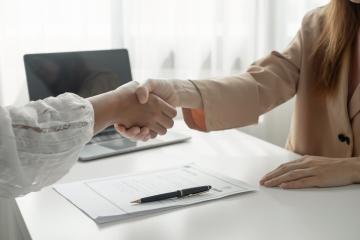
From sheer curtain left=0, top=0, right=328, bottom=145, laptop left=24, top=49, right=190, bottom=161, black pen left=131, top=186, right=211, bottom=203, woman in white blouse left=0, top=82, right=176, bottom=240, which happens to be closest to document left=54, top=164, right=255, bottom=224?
black pen left=131, top=186, right=211, bottom=203

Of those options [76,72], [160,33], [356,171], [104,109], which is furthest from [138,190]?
[160,33]

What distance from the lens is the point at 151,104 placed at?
127 centimetres

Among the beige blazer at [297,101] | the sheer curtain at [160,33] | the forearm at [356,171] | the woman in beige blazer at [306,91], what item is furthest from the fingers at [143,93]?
the sheer curtain at [160,33]

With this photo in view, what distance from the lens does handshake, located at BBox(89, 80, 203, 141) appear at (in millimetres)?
1222

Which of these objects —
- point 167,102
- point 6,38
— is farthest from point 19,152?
point 6,38

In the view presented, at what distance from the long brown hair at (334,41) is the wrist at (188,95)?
0.40 meters

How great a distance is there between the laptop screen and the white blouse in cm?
57

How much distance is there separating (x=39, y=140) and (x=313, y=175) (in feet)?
1.94

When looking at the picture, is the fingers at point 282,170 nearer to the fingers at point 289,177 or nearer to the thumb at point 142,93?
the fingers at point 289,177

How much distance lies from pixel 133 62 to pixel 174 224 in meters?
1.17

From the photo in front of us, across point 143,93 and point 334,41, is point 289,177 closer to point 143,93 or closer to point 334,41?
point 143,93

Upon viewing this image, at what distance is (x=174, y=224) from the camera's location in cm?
85

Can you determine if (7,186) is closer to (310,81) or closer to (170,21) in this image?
(310,81)

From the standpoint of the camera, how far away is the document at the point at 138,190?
89 centimetres
